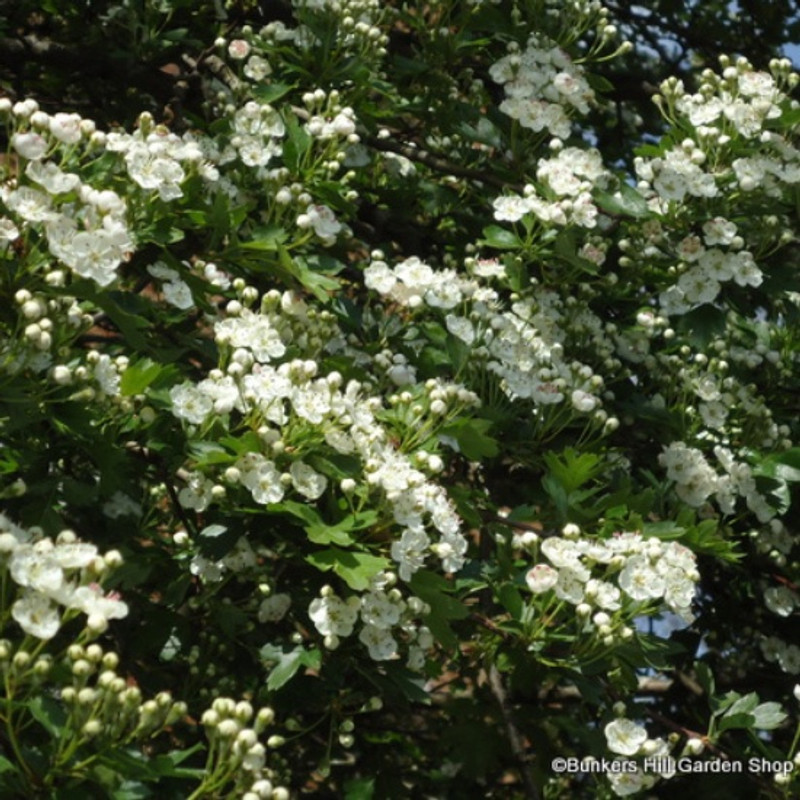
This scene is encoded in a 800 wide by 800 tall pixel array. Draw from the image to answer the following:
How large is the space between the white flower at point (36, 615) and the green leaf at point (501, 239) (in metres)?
1.77

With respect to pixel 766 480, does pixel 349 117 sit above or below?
above

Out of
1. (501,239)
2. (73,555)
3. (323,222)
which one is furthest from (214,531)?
(501,239)

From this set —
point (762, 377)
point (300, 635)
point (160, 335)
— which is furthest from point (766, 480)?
point (160, 335)

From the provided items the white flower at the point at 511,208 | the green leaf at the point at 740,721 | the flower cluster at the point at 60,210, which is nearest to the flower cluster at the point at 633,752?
the green leaf at the point at 740,721

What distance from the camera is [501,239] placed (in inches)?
145

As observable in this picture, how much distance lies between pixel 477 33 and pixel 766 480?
1.65 metres

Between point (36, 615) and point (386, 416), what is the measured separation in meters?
1.02

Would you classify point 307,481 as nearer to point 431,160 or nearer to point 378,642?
point 378,642

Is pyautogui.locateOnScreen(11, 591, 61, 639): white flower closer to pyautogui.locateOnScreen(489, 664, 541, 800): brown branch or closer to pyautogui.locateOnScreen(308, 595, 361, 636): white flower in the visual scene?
pyautogui.locateOnScreen(308, 595, 361, 636): white flower

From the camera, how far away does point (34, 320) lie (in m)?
2.62

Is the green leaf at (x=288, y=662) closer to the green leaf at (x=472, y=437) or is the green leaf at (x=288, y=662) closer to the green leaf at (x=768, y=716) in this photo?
the green leaf at (x=472, y=437)

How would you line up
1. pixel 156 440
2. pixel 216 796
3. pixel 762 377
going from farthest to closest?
pixel 762 377 < pixel 156 440 < pixel 216 796

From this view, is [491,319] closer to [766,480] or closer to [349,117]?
[349,117]

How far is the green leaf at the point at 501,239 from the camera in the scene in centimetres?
367
